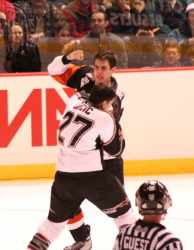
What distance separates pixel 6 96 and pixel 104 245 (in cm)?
254

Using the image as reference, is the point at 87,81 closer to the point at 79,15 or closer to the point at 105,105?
the point at 105,105

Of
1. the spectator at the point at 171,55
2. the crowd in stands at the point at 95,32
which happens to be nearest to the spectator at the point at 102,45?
the crowd in stands at the point at 95,32

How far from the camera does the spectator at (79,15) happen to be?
8.58 m

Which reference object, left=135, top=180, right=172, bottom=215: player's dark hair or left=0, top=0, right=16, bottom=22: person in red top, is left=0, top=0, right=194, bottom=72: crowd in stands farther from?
left=135, top=180, right=172, bottom=215: player's dark hair

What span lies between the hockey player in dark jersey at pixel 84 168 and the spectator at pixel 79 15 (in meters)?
4.02

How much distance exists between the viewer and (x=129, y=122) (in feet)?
26.2

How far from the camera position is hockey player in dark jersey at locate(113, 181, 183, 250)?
3.01 metres

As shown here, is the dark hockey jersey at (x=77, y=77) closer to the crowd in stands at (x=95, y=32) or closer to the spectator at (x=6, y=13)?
the crowd in stands at (x=95, y=32)

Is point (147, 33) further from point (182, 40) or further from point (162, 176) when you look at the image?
point (162, 176)

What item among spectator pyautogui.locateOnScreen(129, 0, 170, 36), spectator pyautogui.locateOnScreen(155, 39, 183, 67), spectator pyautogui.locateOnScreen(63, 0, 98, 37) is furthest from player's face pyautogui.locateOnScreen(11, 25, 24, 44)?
spectator pyautogui.locateOnScreen(155, 39, 183, 67)

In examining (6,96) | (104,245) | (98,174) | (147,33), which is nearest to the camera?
(98,174)

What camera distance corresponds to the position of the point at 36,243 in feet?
15.3

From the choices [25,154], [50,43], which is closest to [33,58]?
[50,43]

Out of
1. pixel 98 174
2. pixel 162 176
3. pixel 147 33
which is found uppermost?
pixel 147 33
